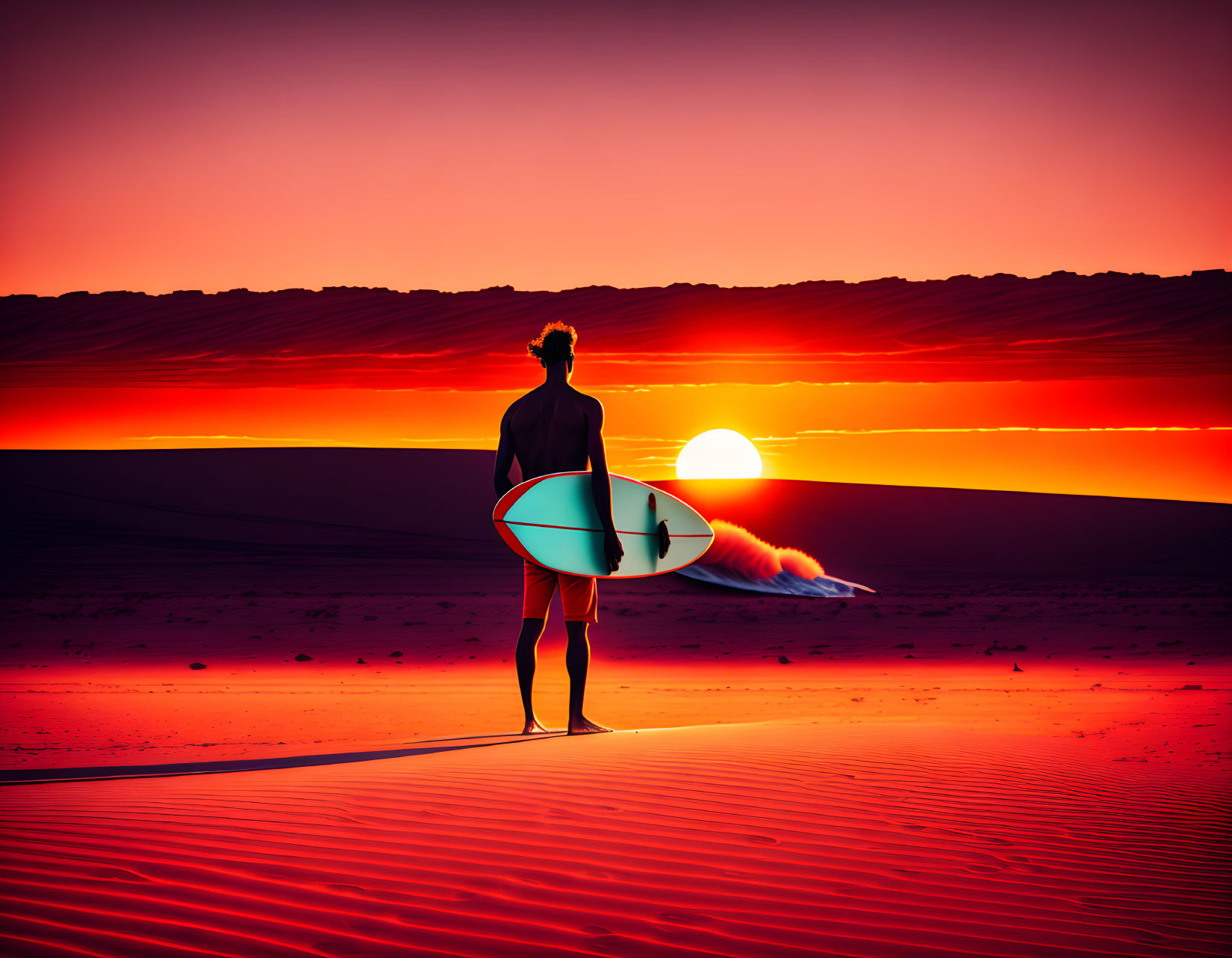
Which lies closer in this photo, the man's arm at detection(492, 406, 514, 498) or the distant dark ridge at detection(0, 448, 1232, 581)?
the man's arm at detection(492, 406, 514, 498)

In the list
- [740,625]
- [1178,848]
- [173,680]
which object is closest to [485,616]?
[740,625]

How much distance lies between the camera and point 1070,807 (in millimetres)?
4523

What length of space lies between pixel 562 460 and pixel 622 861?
11.5ft

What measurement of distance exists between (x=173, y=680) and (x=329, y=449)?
27.9m

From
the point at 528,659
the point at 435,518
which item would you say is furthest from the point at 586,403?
the point at 435,518

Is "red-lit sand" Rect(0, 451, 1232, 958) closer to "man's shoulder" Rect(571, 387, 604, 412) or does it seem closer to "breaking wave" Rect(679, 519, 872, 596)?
"man's shoulder" Rect(571, 387, 604, 412)

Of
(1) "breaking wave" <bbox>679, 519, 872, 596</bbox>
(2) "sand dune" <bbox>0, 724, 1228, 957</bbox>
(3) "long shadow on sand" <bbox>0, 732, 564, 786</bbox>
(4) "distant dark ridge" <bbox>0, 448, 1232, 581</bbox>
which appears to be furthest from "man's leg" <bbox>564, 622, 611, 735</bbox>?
(4) "distant dark ridge" <bbox>0, 448, 1232, 581</bbox>

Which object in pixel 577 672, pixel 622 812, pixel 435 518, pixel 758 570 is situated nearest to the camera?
pixel 622 812

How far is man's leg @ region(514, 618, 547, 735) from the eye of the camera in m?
6.48

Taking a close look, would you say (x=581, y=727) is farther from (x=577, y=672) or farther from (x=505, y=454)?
(x=505, y=454)

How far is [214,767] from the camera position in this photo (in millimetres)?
5836

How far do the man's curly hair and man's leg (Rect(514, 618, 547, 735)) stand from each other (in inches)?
66.4

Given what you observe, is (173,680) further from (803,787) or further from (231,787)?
(803,787)

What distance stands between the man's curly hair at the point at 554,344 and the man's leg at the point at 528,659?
5.53 feet
